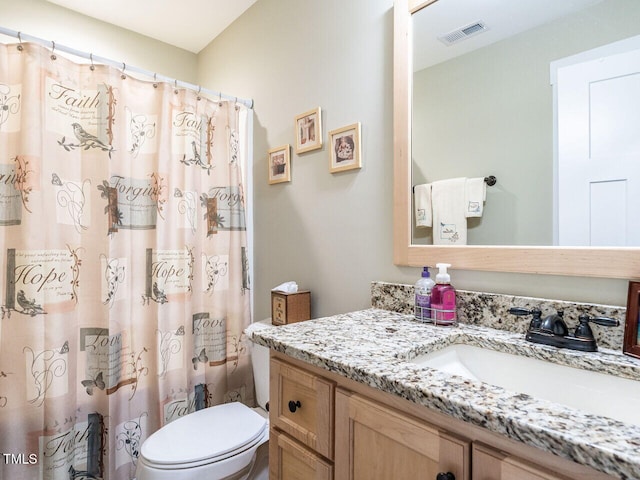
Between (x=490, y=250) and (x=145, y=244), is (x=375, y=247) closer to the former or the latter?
(x=490, y=250)

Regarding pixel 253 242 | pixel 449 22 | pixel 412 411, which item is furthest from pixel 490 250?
pixel 253 242

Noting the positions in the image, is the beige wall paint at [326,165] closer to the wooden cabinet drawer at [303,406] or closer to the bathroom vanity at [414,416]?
the bathroom vanity at [414,416]

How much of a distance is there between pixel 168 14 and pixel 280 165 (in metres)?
1.27

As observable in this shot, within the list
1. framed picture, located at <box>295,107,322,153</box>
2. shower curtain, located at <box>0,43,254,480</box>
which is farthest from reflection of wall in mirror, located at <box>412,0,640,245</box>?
shower curtain, located at <box>0,43,254,480</box>

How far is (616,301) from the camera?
0.84 meters

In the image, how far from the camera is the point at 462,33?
1.13 m

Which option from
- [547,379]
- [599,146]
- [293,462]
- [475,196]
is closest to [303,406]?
[293,462]

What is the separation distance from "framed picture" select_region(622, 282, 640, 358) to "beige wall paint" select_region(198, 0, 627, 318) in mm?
68

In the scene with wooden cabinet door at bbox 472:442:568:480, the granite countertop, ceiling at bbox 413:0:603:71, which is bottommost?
wooden cabinet door at bbox 472:442:568:480

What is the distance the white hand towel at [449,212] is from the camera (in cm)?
112

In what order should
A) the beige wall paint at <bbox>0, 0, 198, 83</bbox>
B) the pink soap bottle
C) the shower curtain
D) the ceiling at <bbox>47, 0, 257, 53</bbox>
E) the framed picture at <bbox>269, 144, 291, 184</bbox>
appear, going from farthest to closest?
the ceiling at <bbox>47, 0, 257, 53</bbox>
the beige wall paint at <bbox>0, 0, 198, 83</bbox>
the framed picture at <bbox>269, 144, 291, 184</bbox>
the shower curtain
the pink soap bottle

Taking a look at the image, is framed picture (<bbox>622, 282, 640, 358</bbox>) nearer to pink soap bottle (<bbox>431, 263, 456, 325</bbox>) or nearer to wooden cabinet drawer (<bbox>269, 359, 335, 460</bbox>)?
pink soap bottle (<bbox>431, 263, 456, 325</bbox>)

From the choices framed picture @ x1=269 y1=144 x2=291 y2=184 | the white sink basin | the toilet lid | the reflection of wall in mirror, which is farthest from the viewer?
framed picture @ x1=269 y1=144 x2=291 y2=184

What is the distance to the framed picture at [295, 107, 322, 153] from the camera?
1588mm
